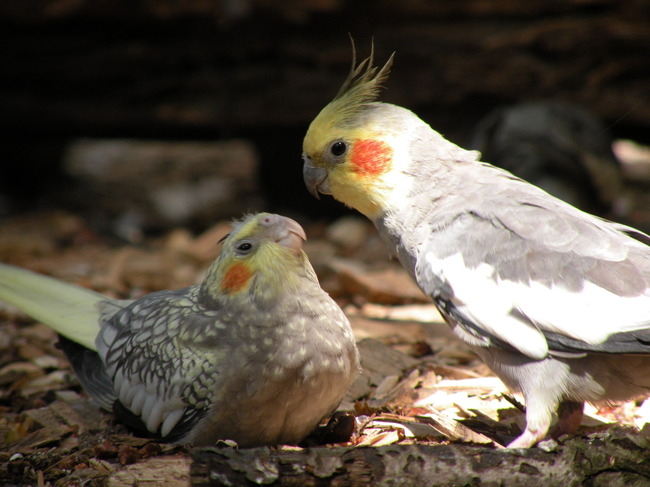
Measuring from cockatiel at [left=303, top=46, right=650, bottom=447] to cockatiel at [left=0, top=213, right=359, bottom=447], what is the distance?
0.60 m

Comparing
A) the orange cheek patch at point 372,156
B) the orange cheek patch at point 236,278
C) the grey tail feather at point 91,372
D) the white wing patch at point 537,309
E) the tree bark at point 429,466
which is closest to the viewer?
the tree bark at point 429,466

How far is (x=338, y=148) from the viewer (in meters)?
3.73

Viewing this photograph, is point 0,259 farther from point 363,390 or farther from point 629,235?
point 629,235

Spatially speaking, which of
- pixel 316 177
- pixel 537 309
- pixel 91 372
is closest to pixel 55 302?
pixel 91 372

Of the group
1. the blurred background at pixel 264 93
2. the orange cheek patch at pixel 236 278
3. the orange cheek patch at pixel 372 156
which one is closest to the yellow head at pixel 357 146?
the orange cheek patch at pixel 372 156

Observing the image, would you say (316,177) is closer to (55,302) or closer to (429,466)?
(55,302)

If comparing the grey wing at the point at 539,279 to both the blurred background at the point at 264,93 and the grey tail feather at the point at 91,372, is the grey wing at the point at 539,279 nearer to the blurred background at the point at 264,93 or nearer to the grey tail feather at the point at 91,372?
the grey tail feather at the point at 91,372

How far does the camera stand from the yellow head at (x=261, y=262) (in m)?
3.09

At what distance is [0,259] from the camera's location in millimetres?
6520

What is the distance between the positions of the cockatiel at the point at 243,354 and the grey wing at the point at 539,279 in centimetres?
58

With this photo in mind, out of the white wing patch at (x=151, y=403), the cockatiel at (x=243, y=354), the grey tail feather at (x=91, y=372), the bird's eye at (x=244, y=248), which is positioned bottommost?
the grey tail feather at (x=91, y=372)

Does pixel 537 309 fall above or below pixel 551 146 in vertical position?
below

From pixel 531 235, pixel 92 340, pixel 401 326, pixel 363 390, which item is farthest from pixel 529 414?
pixel 92 340

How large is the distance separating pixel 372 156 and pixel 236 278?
3.35ft
